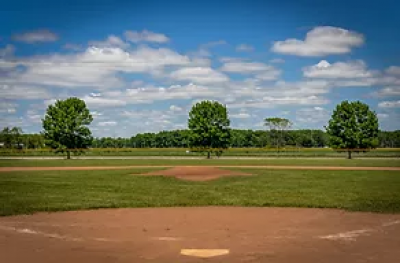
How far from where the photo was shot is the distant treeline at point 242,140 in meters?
110

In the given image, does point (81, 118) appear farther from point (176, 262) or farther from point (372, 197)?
point (176, 262)

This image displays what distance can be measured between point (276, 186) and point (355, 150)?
4467 cm

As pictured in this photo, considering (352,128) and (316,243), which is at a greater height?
(352,128)

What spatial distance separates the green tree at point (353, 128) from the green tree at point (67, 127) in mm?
35937

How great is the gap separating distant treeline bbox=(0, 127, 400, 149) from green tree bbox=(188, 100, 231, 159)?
35439 mm

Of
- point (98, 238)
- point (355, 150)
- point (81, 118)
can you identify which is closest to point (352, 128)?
point (355, 150)

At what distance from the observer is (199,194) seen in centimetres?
1866

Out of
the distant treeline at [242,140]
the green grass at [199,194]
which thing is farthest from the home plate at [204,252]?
the distant treeline at [242,140]

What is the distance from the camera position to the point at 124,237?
991 cm

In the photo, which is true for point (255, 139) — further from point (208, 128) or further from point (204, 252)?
point (204, 252)

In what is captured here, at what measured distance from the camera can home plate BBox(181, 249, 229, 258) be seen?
823cm

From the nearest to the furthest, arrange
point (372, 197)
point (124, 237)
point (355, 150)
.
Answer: point (124, 237) < point (372, 197) < point (355, 150)

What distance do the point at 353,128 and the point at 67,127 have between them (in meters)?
41.3

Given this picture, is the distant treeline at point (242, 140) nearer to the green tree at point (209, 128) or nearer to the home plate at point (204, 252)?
the green tree at point (209, 128)
